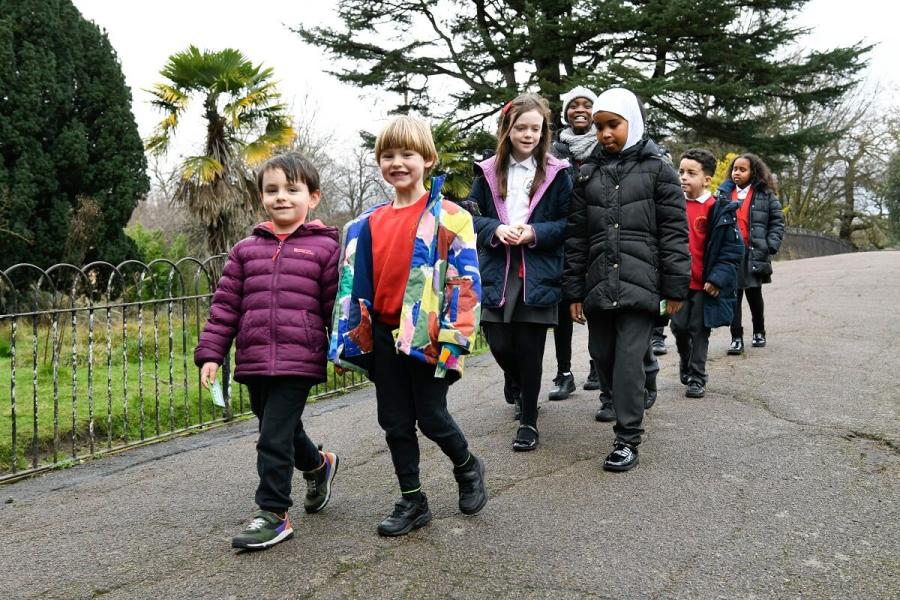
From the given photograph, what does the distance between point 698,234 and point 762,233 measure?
2.07m

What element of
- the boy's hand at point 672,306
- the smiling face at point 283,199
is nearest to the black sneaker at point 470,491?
the smiling face at point 283,199

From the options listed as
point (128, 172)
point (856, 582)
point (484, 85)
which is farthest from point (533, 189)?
point (484, 85)

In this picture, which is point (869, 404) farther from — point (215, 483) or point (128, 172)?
point (128, 172)

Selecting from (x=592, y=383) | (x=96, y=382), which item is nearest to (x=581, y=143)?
(x=592, y=383)

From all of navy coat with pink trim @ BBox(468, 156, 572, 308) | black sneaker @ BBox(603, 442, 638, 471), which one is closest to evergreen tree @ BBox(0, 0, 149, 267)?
navy coat with pink trim @ BBox(468, 156, 572, 308)

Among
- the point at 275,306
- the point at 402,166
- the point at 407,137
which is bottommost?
the point at 275,306

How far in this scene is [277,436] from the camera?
3014 millimetres

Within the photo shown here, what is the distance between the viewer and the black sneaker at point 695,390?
5429 millimetres

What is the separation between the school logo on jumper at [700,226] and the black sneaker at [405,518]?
346cm

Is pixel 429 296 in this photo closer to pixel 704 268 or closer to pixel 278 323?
pixel 278 323

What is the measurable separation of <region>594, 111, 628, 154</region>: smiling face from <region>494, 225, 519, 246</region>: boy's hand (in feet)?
2.29

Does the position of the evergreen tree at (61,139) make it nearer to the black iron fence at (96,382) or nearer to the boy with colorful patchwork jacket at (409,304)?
the black iron fence at (96,382)

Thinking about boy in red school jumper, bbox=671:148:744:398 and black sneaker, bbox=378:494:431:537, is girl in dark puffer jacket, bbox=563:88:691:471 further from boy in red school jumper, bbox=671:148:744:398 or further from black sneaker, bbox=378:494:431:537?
boy in red school jumper, bbox=671:148:744:398

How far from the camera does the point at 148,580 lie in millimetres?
2811
